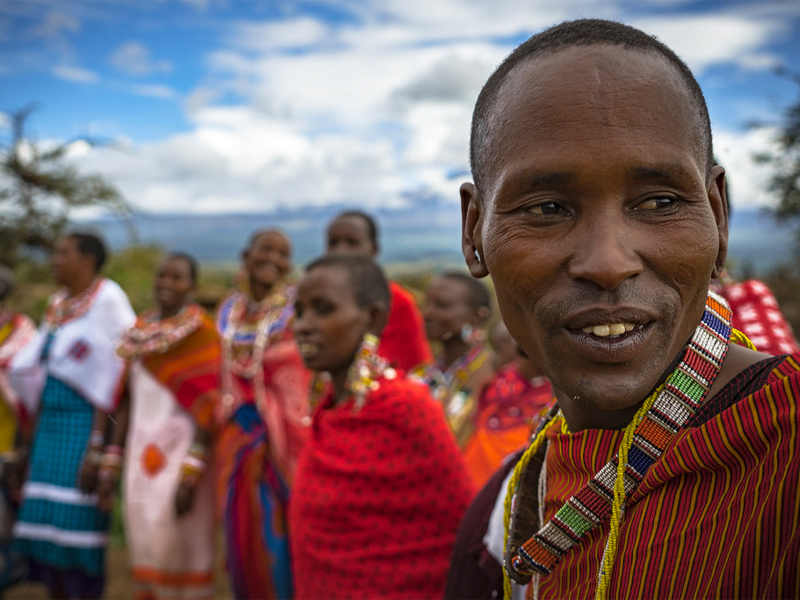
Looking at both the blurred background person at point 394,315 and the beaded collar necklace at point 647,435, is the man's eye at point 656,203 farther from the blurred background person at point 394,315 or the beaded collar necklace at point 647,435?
the blurred background person at point 394,315

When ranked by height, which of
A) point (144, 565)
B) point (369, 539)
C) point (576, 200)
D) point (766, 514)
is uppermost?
point (576, 200)

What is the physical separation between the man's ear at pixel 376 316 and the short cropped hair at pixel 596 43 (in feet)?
7.36

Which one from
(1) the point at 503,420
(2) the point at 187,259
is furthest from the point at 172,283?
(1) the point at 503,420

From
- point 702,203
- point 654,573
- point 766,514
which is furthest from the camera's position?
point 702,203

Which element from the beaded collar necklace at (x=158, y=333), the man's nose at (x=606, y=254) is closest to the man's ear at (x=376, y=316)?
the beaded collar necklace at (x=158, y=333)

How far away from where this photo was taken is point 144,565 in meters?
5.01

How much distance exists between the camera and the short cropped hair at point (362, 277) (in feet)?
11.5

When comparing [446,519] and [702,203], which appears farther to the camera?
[446,519]

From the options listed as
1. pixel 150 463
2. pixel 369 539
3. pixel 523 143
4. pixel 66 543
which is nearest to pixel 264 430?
pixel 150 463

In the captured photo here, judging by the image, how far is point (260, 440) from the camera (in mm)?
4840

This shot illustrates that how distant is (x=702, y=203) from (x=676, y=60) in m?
0.26

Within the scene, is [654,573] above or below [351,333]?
below

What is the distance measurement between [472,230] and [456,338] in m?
3.66

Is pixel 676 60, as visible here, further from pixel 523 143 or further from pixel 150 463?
pixel 150 463
